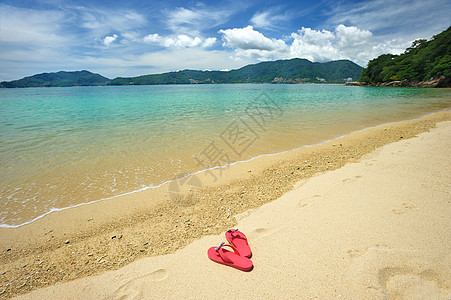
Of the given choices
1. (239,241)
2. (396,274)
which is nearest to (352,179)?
(396,274)

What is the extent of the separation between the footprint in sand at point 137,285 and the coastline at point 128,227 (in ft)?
1.47

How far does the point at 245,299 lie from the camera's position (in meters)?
2.55

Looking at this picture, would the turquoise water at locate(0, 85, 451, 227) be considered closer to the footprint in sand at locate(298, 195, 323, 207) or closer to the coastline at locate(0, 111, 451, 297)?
the coastline at locate(0, 111, 451, 297)

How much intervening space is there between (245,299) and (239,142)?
8388mm

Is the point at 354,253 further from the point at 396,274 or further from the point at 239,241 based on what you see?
the point at 239,241

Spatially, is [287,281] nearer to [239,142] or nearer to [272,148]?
[272,148]

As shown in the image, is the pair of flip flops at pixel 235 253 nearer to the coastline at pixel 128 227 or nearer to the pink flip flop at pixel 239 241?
the pink flip flop at pixel 239 241

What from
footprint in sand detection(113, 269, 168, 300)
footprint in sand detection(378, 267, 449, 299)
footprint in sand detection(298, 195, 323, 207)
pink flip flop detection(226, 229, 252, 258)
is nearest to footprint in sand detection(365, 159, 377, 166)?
footprint in sand detection(298, 195, 323, 207)

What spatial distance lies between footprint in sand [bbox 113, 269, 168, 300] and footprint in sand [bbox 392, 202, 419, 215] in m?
4.60

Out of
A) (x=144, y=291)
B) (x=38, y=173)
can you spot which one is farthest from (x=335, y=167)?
(x=38, y=173)

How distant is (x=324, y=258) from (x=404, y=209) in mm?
→ 2382

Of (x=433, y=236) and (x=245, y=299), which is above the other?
(x=433, y=236)

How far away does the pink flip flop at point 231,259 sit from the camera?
2957mm

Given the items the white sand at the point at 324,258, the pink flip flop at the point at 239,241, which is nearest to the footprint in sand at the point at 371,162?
the white sand at the point at 324,258
